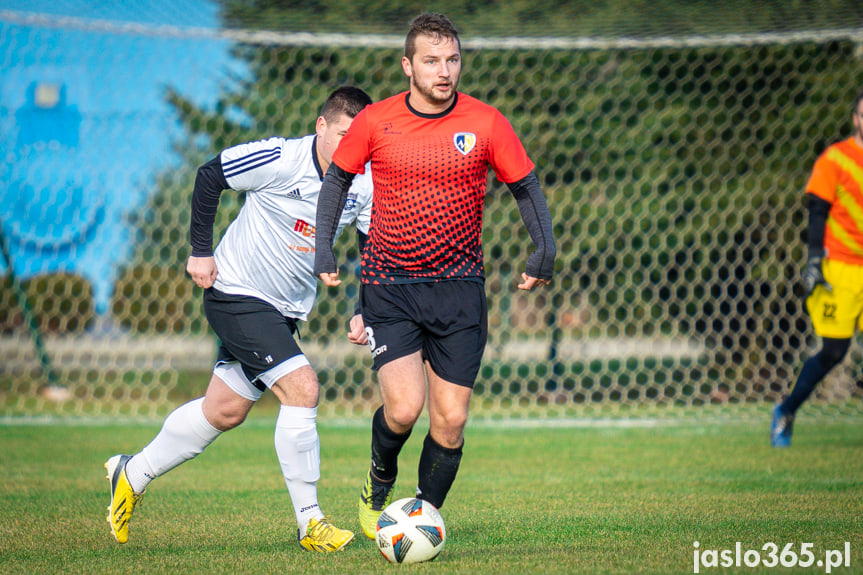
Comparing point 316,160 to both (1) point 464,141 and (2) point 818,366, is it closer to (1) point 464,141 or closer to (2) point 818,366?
(1) point 464,141

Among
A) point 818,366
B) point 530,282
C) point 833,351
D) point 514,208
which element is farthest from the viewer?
point 514,208

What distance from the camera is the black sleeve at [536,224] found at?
352cm

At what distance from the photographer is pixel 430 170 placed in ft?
11.7

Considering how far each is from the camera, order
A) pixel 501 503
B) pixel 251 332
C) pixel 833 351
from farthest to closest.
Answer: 1. pixel 833 351
2. pixel 501 503
3. pixel 251 332

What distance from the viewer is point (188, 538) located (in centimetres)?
390

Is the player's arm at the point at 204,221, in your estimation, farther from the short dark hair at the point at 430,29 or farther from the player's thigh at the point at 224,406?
the short dark hair at the point at 430,29

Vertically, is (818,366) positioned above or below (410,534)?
below

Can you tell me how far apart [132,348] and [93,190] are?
1.89 meters

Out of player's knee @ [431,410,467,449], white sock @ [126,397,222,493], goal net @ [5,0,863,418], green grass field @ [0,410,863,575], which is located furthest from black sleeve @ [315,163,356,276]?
goal net @ [5,0,863,418]

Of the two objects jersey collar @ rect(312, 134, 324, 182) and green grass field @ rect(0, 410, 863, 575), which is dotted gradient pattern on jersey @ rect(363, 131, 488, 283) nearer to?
jersey collar @ rect(312, 134, 324, 182)

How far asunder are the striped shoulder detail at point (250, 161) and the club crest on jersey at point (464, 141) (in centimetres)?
97

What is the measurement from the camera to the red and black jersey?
358 cm

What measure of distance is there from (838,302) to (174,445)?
4600 mm

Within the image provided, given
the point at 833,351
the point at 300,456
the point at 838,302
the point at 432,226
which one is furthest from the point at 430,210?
the point at 833,351
